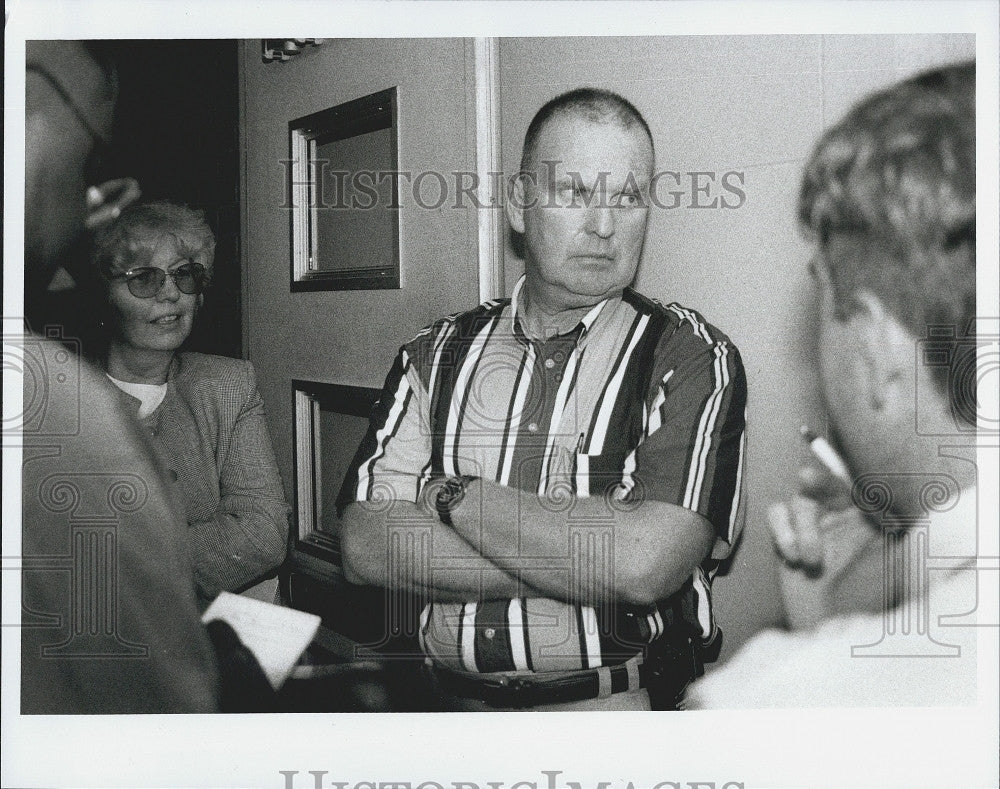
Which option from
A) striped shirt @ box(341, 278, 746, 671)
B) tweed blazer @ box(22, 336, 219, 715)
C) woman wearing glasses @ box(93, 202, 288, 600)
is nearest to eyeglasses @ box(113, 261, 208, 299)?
woman wearing glasses @ box(93, 202, 288, 600)

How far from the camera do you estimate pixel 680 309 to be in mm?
2215

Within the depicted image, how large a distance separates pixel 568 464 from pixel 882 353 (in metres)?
0.73

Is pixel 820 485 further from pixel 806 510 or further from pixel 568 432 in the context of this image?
pixel 568 432

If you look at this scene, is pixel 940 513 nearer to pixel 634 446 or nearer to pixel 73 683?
pixel 634 446

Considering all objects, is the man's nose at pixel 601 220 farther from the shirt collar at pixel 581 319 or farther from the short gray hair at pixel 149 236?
the short gray hair at pixel 149 236

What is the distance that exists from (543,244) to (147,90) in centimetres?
95

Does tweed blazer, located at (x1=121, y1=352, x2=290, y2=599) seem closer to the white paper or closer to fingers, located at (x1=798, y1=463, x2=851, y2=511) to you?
the white paper

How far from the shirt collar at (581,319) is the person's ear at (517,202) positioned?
121 mm

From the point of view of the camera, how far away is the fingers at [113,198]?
7.38 ft

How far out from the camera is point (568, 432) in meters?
2.21

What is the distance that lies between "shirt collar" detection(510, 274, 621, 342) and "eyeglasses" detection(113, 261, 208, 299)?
0.69 metres

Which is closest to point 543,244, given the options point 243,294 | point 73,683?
point 243,294

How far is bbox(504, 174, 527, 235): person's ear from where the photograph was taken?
2232 millimetres

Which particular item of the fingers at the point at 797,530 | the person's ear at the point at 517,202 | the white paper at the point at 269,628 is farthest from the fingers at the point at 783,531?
the white paper at the point at 269,628
